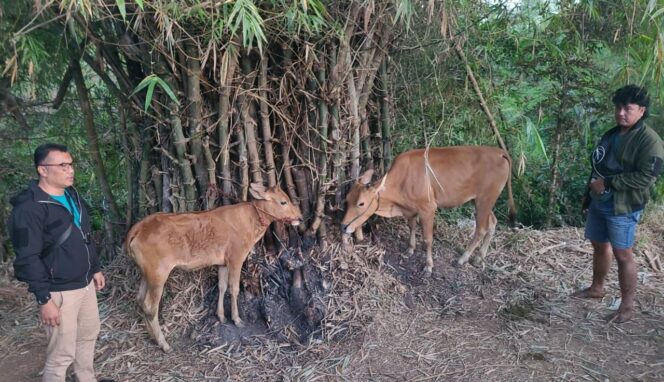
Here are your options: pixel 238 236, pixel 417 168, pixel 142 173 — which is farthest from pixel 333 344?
pixel 142 173

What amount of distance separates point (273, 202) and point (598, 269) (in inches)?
116

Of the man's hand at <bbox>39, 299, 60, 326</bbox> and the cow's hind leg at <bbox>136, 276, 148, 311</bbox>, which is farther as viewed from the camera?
the cow's hind leg at <bbox>136, 276, 148, 311</bbox>

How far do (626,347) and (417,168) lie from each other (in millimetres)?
2232

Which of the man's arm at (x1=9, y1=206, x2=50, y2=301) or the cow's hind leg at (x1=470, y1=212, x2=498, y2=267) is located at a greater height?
the man's arm at (x1=9, y1=206, x2=50, y2=301)

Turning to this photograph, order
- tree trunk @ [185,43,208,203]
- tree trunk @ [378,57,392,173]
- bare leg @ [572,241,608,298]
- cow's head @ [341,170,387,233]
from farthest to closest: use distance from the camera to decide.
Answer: tree trunk @ [378,57,392,173]
cow's head @ [341,170,387,233]
bare leg @ [572,241,608,298]
tree trunk @ [185,43,208,203]

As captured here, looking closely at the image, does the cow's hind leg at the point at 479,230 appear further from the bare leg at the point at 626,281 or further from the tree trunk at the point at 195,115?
the tree trunk at the point at 195,115

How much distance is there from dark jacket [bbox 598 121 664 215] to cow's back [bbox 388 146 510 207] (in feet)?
3.69

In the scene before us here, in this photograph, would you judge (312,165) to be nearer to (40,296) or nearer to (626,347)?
(40,296)

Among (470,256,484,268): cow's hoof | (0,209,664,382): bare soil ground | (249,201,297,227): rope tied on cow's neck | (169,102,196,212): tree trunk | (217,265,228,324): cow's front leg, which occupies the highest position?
(169,102,196,212): tree trunk

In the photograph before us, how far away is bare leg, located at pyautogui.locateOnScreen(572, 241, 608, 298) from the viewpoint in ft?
13.9

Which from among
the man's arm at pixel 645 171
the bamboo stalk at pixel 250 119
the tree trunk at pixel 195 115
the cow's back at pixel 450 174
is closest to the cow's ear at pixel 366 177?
the cow's back at pixel 450 174

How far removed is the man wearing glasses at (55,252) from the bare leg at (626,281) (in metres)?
3.95

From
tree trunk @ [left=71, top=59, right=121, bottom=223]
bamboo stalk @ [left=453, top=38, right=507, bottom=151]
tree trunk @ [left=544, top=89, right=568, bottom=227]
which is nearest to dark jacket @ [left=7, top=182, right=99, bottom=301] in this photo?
tree trunk @ [left=71, top=59, right=121, bottom=223]

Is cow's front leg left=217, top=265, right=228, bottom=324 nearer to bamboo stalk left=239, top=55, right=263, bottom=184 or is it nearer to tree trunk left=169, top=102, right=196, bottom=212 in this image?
tree trunk left=169, top=102, right=196, bottom=212
